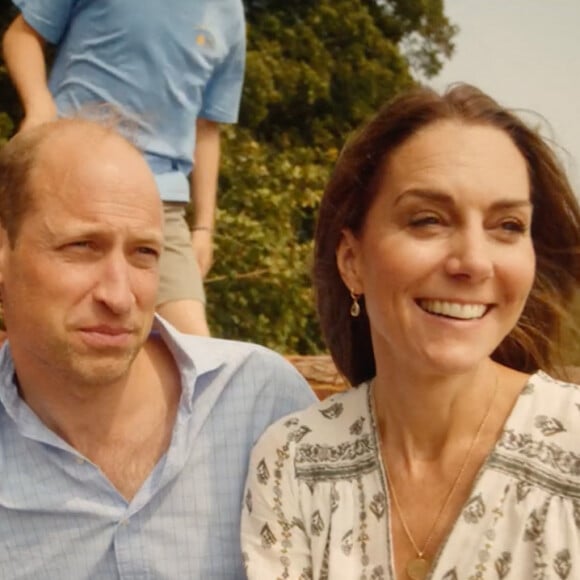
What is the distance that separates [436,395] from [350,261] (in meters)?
0.33

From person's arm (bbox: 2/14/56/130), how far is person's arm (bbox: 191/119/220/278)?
55cm

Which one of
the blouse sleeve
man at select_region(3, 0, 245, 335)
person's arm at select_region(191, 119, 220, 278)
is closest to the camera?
the blouse sleeve

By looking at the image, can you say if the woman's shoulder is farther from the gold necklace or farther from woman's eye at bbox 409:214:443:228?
woman's eye at bbox 409:214:443:228

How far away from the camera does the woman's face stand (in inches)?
68.2

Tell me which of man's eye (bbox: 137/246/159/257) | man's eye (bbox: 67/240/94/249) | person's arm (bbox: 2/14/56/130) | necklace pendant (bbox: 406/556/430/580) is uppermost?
person's arm (bbox: 2/14/56/130)

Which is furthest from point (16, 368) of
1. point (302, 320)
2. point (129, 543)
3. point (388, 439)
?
point (302, 320)

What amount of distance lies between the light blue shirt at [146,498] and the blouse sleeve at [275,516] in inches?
4.1

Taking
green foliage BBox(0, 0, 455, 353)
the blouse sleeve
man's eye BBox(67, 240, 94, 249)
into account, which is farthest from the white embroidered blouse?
green foliage BBox(0, 0, 455, 353)

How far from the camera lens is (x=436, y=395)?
1.85m

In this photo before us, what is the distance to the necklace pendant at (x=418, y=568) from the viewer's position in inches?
69.1

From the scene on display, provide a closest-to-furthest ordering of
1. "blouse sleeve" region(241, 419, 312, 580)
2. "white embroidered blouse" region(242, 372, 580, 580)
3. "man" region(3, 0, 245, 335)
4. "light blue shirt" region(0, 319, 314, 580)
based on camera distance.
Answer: "white embroidered blouse" region(242, 372, 580, 580), "blouse sleeve" region(241, 419, 312, 580), "light blue shirt" region(0, 319, 314, 580), "man" region(3, 0, 245, 335)

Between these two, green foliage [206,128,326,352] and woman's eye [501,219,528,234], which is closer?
woman's eye [501,219,528,234]

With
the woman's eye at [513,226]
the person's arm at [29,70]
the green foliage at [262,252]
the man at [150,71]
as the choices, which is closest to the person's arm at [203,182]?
the man at [150,71]

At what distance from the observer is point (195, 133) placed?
305 cm
